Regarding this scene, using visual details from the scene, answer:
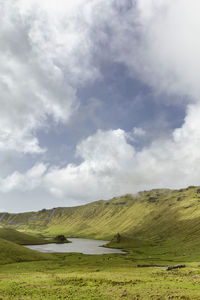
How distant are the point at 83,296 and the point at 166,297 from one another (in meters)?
12.6

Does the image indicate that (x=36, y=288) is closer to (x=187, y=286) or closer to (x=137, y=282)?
(x=137, y=282)

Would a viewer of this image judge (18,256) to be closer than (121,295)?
No

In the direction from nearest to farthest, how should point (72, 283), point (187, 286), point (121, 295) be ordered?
point (121, 295), point (187, 286), point (72, 283)

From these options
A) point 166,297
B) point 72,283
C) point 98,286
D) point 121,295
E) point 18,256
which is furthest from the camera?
point 18,256

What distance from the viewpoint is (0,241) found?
387 feet

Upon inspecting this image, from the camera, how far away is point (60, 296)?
111ft

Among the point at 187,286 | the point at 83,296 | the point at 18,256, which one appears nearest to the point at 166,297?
the point at 187,286

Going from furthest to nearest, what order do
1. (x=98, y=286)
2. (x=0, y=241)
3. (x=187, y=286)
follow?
(x=0, y=241)
(x=98, y=286)
(x=187, y=286)

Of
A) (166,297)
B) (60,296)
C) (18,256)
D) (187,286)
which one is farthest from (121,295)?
(18,256)

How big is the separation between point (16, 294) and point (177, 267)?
50.4 metres

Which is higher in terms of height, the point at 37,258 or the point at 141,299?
the point at 141,299

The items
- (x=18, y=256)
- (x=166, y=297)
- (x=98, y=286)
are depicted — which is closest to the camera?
(x=166, y=297)

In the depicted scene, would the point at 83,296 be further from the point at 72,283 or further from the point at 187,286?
the point at 187,286

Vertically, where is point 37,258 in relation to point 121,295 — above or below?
below
